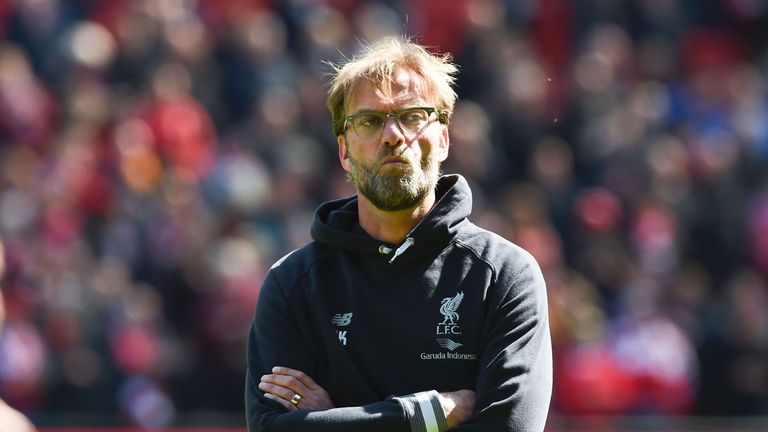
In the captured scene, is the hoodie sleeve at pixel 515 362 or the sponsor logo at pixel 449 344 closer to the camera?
the hoodie sleeve at pixel 515 362

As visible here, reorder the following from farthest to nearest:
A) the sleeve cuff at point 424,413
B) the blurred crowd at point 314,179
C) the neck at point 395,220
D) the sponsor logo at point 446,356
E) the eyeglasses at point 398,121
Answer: the blurred crowd at point 314,179 < the neck at point 395,220 < the eyeglasses at point 398,121 < the sponsor logo at point 446,356 < the sleeve cuff at point 424,413

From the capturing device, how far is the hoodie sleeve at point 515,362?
4.70 m

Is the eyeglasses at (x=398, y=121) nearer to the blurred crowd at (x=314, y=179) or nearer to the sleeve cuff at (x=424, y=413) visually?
the sleeve cuff at (x=424, y=413)

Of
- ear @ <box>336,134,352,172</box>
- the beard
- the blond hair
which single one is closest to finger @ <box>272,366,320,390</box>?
the beard

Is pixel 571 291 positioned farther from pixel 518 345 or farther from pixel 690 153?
pixel 518 345

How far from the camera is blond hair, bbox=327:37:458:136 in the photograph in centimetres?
496

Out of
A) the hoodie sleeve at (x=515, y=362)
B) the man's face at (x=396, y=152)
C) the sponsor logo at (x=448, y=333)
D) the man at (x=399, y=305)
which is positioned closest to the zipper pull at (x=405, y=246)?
the man at (x=399, y=305)

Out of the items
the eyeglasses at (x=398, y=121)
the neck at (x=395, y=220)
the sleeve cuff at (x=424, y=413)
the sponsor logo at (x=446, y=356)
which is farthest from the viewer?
the neck at (x=395, y=220)

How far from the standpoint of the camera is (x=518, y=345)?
480 cm

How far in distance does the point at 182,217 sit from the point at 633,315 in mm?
3770

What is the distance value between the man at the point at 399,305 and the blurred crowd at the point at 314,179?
532 cm

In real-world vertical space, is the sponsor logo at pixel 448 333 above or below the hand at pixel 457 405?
above

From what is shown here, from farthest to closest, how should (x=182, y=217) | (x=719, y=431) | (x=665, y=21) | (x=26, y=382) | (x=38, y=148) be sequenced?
(x=665, y=21) < (x=38, y=148) < (x=182, y=217) < (x=26, y=382) < (x=719, y=431)

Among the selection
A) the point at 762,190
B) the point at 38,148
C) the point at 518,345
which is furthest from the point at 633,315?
the point at 518,345
